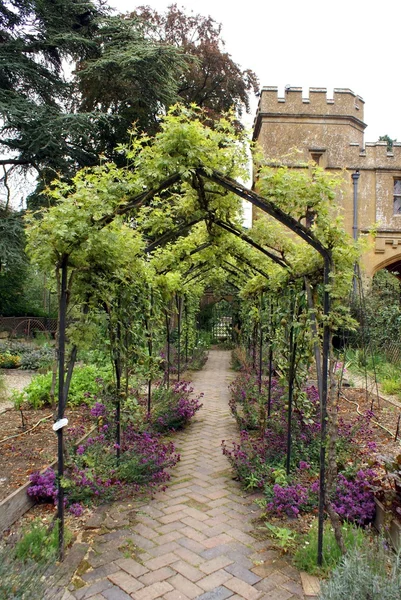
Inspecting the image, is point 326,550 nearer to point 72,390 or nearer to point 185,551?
point 185,551

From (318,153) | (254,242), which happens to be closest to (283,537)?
(254,242)

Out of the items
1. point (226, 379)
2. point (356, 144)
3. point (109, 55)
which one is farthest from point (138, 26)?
point (226, 379)

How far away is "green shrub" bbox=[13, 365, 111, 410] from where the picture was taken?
5930 mm

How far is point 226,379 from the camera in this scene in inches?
394

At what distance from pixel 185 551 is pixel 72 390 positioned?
12.7 ft

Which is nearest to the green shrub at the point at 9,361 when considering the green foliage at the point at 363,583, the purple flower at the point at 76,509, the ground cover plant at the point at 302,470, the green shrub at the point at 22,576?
the ground cover plant at the point at 302,470

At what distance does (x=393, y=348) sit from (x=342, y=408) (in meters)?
3.92

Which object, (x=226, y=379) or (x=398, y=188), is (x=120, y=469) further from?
(x=398, y=188)

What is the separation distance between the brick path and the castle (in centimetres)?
1357

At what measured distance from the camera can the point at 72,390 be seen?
6305 millimetres

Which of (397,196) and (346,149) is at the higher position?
(346,149)

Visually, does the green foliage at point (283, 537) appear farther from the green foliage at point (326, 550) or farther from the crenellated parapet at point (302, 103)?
the crenellated parapet at point (302, 103)

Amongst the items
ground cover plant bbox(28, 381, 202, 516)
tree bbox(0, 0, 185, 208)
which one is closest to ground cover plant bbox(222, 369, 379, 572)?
ground cover plant bbox(28, 381, 202, 516)

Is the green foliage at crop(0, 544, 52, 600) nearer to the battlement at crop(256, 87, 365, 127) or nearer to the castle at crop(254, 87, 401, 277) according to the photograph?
the castle at crop(254, 87, 401, 277)
